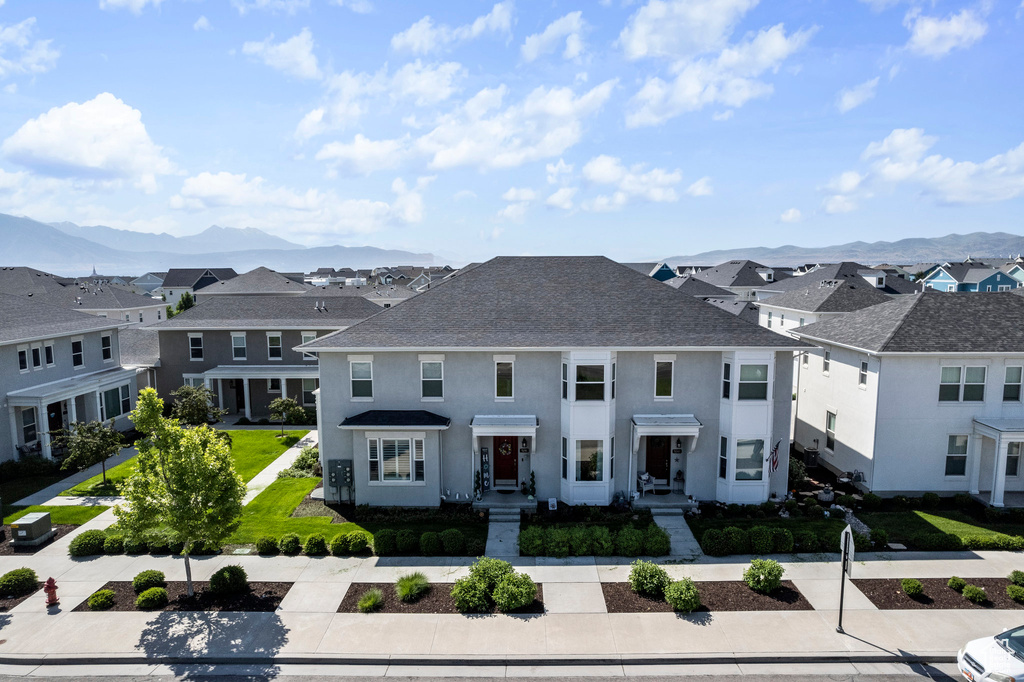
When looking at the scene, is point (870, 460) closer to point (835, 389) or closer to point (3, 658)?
point (835, 389)

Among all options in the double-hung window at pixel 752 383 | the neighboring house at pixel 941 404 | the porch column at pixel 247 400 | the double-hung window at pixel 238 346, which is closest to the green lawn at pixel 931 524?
the neighboring house at pixel 941 404

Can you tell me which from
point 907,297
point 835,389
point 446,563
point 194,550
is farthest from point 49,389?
point 907,297

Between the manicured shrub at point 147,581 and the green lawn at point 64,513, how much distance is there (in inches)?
255

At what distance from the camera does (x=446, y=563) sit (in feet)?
56.0

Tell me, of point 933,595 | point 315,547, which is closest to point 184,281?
point 315,547

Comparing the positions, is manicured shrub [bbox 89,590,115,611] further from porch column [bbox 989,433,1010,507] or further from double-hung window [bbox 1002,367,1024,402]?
double-hung window [bbox 1002,367,1024,402]

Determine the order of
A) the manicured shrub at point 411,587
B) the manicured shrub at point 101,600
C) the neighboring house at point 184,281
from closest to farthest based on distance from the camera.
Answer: the manicured shrub at point 101,600
the manicured shrub at point 411,587
the neighboring house at point 184,281

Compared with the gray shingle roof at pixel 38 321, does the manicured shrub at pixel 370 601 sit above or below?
below

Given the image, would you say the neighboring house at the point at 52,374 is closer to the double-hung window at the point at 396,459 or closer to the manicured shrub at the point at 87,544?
the manicured shrub at the point at 87,544

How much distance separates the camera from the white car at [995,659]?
36.4ft

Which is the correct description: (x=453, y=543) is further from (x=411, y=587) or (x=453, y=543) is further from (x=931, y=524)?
(x=931, y=524)

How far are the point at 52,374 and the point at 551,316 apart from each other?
25270 mm

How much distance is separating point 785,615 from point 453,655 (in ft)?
26.9

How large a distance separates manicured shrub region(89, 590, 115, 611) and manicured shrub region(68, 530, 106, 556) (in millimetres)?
3256
